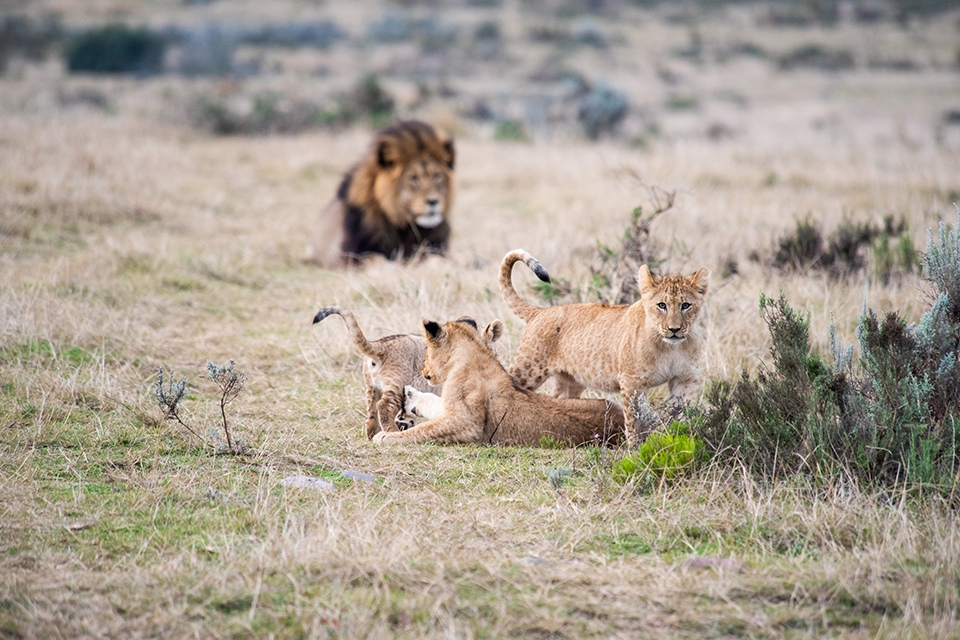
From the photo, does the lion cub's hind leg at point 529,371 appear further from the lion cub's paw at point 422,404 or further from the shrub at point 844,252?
the shrub at point 844,252

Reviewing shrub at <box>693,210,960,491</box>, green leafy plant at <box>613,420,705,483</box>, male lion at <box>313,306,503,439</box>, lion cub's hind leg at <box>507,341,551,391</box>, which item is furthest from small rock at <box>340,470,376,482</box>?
shrub at <box>693,210,960,491</box>

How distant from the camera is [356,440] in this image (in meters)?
5.66

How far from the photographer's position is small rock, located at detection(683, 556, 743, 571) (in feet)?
12.9

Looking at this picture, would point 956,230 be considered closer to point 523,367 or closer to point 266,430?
point 523,367

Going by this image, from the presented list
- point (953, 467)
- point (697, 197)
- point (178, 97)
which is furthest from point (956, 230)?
point (178, 97)

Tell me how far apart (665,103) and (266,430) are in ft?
88.8

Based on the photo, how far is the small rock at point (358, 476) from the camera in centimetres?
486

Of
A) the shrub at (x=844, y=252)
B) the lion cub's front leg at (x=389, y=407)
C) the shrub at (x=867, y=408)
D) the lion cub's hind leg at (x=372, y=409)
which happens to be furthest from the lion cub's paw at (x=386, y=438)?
the shrub at (x=844, y=252)

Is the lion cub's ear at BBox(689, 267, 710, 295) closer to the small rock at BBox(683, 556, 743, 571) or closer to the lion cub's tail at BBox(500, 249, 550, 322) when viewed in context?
the lion cub's tail at BBox(500, 249, 550, 322)

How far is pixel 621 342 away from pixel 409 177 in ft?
18.3

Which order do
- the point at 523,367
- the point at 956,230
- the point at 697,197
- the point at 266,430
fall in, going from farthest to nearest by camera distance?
1. the point at 697,197
2. the point at 523,367
3. the point at 266,430
4. the point at 956,230

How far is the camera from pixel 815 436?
15.5 ft

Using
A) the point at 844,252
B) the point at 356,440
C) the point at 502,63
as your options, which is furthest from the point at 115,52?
the point at 356,440

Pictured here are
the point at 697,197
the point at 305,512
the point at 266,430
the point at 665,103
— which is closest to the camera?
the point at 305,512
